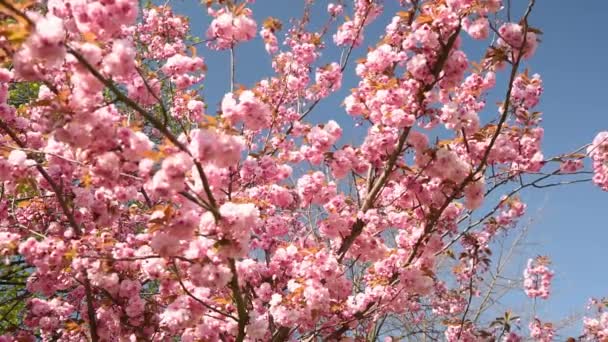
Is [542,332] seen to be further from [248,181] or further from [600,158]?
[248,181]

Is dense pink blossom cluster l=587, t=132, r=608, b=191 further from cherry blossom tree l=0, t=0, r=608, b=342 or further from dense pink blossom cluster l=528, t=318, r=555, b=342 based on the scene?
dense pink blossom cluster l=528, t=318, r=555, b=342

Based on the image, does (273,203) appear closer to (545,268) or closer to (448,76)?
(448,76)

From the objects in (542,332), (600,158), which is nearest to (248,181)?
(600,158)

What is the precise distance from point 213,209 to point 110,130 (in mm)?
625

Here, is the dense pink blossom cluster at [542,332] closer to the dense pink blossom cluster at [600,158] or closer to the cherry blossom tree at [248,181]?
the cherry blossom tree at [248,181]

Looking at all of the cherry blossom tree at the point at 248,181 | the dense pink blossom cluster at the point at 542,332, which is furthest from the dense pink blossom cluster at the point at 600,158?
the dense pink blossom cluster at the point at 542,332

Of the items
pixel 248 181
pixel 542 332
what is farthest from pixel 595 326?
pixel 248 181

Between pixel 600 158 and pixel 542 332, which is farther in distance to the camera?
pixel 542 332

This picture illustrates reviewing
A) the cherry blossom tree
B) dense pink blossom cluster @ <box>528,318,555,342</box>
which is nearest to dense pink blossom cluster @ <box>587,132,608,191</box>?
the cherry blossom tree

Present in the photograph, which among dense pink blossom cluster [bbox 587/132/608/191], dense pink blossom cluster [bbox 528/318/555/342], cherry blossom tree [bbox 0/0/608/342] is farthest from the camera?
dense pink blossom cluster [bbox 528/318/555/342]

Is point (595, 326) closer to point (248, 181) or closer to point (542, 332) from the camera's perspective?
point (542, 332)

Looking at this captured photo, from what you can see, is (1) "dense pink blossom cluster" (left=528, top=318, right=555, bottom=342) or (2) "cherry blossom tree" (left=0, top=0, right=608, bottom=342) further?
(1) "dense pink blossom cluster" (left=528, top=318, right=555, bottom=342)

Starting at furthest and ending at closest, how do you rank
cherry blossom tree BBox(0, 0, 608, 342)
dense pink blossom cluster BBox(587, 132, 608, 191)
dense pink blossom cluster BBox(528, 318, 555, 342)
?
dense pink blossom cluster BBox(528, 318, 555, 342) → dense pink blossom cluster BBox(587, 132, 608, 191) → cherry blossom tree BBox(0, 0, 608, 342)

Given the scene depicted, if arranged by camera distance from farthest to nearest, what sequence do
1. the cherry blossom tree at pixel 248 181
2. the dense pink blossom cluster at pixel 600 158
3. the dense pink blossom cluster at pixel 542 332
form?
the dense pink blossom cluster at pixel 542 332 → the dense pink blossom cluster at pixel 600 158 → the cherry blossom tree at pixel 248 181
